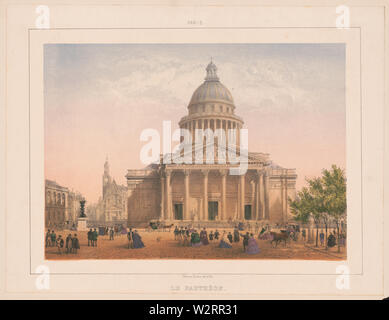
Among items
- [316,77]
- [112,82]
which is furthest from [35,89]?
[316,77]

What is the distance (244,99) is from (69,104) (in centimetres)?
817

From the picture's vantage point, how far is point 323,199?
15.6 meters

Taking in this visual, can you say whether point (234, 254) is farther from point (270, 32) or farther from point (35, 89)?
point (35, 89)

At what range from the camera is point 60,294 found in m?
13.4

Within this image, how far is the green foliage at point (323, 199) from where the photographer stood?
14.6 m

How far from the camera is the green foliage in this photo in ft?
47.8

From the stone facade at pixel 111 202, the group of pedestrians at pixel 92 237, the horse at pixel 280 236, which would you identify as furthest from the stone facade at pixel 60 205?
the horse at pixel 280 236

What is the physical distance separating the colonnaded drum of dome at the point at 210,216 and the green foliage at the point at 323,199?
0.05 meters

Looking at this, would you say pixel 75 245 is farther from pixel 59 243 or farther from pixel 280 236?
pixel 280 236

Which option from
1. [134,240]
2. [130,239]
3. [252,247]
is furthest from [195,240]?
[130,239]

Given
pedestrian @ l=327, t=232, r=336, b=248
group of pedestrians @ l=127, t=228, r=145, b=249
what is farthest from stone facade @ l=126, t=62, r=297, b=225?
pedestrian @ l=327, t=232, r=336, b=248

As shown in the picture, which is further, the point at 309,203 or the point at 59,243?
the point at 309,203

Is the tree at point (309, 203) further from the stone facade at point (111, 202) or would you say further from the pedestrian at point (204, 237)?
the stone facade at point (111, 202)

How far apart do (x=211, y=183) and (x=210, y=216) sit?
6.36 meters
